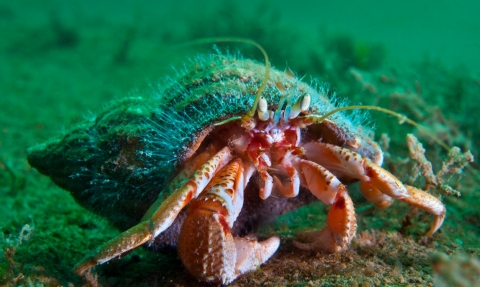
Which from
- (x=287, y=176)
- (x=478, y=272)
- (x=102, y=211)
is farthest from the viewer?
(x=102, y=211)

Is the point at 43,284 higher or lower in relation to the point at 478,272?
lower

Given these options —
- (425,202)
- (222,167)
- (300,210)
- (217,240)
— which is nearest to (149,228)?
(217,240)

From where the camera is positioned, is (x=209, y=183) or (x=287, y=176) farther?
(x=287, y=176)

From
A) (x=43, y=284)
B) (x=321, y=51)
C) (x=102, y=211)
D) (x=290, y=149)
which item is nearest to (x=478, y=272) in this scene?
(x=290, y=149)

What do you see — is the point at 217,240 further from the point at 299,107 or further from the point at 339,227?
the point at 299,107

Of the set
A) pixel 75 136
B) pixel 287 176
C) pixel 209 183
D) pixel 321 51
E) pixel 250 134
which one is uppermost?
pixel 75 136

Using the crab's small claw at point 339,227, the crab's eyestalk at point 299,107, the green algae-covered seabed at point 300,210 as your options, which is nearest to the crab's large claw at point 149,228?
the green algae-covered seabed at point 300,210

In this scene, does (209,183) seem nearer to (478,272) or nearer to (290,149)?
(290,149)
